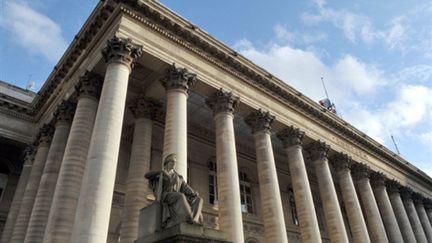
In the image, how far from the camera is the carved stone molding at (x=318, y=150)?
19188 millimetres

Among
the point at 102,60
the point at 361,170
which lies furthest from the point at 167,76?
the point at 361,170

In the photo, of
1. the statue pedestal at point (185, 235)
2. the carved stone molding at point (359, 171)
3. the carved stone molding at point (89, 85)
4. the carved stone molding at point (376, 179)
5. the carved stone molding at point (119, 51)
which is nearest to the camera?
the statue pedestal at point (185, 235)

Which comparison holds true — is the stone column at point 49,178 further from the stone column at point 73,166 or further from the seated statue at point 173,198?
the seated statue at point 173,198

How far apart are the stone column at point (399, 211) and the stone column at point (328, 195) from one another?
9.20 m

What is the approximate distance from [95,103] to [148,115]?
284 centimetres

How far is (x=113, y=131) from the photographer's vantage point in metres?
10.5

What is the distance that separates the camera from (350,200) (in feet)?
64.2

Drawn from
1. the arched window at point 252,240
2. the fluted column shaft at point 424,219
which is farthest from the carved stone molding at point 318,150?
the fluted column shaft at point 424,219

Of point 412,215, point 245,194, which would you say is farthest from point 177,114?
point 412,215

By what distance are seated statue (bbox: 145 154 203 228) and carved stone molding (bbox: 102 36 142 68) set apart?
20.6ft

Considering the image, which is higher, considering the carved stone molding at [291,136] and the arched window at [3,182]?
the carved stone molding at [291,136]

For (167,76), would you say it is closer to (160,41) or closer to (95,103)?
(160,41)

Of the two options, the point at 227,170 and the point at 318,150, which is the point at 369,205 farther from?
the point at 227,170

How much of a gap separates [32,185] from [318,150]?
48.4 ft
